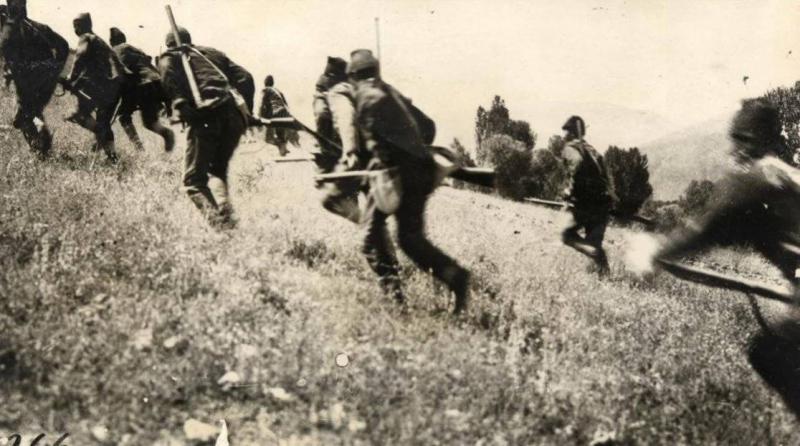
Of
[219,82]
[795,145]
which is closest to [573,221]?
[219,82]

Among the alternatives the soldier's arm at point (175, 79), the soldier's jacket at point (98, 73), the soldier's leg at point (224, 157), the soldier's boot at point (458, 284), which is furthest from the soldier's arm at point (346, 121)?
the soldier's jacket at point (98, 73)

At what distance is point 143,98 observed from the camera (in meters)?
6.45

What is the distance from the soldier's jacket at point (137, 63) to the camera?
19.7ft

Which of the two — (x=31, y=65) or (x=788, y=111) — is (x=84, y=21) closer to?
(x=31, y=65)

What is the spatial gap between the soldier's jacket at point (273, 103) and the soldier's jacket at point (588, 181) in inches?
127

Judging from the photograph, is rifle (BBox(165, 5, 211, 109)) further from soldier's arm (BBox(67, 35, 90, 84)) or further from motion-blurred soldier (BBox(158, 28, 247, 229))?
soldier's arm (BBox(67, 35, 90, 84))

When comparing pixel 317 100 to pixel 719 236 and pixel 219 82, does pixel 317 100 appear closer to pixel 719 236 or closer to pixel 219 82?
pixel 219 82

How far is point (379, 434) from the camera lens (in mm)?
3590

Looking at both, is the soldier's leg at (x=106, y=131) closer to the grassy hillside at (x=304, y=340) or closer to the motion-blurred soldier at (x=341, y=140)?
the grassy hillside at (x=304, y=340)

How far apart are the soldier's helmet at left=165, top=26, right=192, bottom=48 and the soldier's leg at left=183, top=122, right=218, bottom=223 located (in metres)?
0.70

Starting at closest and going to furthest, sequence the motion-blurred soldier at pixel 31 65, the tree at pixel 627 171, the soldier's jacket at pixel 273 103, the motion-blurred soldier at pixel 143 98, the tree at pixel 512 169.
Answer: the motion-blurred soldier at pixel 31 65, the motion-blurred soldier at pixel 143 98, the soldier's jacket at pixel 273 103, the tree at pixel 627 171, the tree at pixel 512 169

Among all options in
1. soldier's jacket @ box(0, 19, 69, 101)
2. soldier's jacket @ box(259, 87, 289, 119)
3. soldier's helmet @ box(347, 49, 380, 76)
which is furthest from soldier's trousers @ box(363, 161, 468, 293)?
soldier's jacket @ box(0, 19, 69, 101)

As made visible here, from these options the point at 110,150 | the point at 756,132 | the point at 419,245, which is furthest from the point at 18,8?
the point at 756,132

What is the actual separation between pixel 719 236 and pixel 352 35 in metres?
3.47
